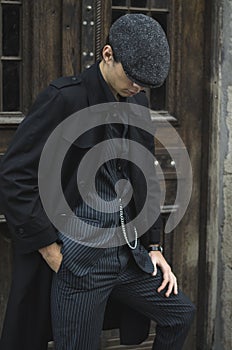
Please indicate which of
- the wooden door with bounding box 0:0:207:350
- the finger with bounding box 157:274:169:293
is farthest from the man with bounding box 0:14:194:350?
the wooden door with bounding box 0:0:207:350

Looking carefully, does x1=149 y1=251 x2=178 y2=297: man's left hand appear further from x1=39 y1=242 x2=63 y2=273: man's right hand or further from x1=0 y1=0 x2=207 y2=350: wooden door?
x1=0 y1=0 x2=207 y2=350: wooden door

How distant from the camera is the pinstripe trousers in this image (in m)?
2.68

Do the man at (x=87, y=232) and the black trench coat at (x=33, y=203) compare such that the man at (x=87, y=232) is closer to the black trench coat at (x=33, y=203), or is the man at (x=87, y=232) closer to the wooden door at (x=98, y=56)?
the black trench coat at (x=33, y=203)

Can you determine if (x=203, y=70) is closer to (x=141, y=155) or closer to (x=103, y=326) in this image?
(x=141, y=155)

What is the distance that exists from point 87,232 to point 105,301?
0.92ft

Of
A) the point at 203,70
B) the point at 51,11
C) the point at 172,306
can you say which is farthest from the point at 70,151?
the point at 203,70

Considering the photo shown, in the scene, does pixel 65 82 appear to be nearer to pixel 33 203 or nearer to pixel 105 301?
pixel 33 203

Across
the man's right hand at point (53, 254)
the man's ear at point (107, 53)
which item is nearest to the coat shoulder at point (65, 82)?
the man's ear at point (107, 53)

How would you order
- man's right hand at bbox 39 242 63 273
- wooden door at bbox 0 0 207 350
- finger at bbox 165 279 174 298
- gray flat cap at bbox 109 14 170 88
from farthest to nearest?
wooden door at bbox 0 0 207 350 → finger at bbox 165 279 174 298 → man's right hand at bbox 39 242 63 273 → gray flat cap at bbox 109 14 170 88

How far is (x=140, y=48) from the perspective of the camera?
2.54 metres

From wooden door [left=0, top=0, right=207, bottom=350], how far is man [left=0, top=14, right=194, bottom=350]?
0.61 metres

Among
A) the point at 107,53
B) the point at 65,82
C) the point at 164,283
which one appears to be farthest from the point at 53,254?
the point at 107,53

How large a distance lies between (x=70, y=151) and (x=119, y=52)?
1.29 ft

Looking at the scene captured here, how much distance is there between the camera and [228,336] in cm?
384
